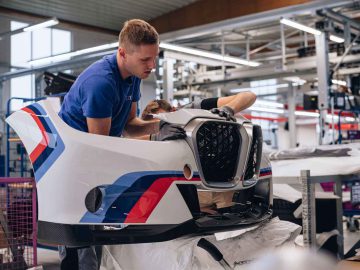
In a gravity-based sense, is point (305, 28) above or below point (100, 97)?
above

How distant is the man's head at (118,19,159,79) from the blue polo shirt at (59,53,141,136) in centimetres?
9

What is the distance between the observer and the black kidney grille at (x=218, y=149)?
2.06 metres

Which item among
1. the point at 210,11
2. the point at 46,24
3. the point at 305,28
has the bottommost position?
the point at 305,28

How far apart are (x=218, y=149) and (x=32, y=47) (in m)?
12.2

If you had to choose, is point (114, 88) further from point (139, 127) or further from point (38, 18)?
point (38, 18)

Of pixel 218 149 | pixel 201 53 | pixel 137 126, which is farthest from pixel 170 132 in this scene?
pixel 201 53

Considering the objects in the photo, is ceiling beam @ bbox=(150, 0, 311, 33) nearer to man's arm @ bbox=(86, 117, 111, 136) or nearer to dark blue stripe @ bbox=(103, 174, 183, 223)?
man's arm @ bbox=(86, 117, 111, 136)

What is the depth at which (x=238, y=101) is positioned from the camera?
240 cm

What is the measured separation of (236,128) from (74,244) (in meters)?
0.88

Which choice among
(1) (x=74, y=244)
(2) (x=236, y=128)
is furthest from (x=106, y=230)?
(2) (x=236, y=128)

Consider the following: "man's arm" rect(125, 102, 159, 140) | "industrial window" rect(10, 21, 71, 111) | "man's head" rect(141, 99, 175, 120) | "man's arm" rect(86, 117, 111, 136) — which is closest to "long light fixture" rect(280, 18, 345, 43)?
"man's head" rect(141, 99, 175, 120)

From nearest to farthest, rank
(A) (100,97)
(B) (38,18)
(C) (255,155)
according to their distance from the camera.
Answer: (A) (100,97) < (C) (255,155) < (B) (38,18)

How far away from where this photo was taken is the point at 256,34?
1252 cm

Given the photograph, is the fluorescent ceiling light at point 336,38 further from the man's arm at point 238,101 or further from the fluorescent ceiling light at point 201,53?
the man's arm at point 238,101
